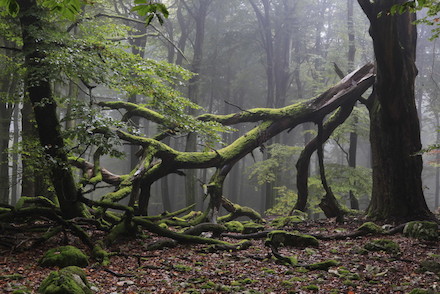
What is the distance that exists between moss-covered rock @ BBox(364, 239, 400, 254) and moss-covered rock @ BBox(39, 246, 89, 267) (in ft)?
16.9

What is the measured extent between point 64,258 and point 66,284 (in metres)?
1.59

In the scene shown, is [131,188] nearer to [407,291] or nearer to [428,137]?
[407,291]

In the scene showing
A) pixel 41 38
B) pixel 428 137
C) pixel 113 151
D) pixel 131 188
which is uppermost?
pixel 428 137

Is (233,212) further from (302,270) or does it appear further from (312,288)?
(312,288)

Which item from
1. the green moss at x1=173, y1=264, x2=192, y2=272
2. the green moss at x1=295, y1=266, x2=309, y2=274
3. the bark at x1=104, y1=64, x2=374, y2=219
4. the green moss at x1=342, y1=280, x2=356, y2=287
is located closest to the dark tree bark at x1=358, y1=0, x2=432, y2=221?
the bark at x1=104, y1=64, x2=374, y2=219

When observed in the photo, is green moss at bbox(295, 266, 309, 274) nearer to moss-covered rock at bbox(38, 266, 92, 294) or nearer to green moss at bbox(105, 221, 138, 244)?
moss-covered rock at bbox(38, 266, 92, 294)

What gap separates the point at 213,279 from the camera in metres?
4.84

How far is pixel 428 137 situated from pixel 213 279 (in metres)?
46.7

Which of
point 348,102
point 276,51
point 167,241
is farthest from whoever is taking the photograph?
point 276,51

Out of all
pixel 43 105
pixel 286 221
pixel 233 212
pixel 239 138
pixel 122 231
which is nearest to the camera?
pixel 43 105

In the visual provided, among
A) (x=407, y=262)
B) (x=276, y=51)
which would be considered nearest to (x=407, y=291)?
(x=407, y=262)

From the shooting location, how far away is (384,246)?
20.9 ft

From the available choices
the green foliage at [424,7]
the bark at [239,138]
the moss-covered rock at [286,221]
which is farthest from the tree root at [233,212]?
the green foliage at [424,7]

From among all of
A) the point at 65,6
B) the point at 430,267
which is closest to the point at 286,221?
the point at 430,267
